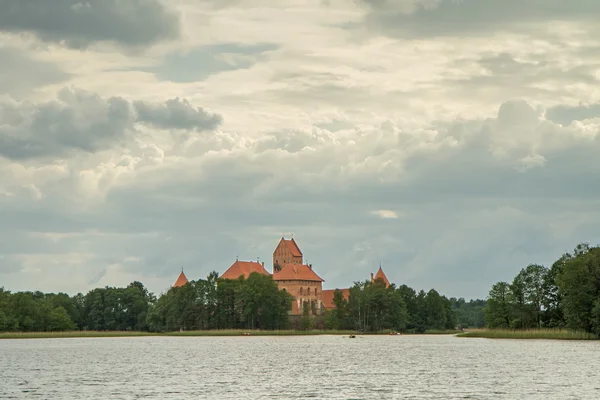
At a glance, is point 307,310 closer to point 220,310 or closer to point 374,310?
point 374,310

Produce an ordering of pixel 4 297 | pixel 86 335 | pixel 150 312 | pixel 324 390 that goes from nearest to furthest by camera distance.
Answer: pixel 324 390
pixel 4 297
pixel 86 335
pixel 150 312

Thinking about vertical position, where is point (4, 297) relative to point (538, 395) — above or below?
above

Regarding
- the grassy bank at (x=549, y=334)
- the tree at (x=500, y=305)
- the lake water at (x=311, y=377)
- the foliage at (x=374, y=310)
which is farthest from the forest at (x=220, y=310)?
the lake water at (x=311, y=377)

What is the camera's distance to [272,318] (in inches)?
5945

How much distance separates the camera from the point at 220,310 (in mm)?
150875

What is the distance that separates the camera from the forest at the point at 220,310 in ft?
469

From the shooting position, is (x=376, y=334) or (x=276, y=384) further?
(x=376, y=334)

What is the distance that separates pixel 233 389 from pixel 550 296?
72.2 meters

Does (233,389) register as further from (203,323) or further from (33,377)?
(203,323)

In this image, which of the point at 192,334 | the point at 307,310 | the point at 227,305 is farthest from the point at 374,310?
the point at 192,334

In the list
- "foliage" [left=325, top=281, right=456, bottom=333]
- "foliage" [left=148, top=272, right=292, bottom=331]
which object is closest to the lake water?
"foliage" [left=148, top=272, right=292, bottom=331]

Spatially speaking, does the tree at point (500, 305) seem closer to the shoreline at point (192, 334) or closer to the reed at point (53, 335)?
the shoreline at point (192, 334)

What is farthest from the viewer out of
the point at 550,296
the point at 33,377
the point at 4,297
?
the point at 4,297

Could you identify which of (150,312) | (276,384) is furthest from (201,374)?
(150,312)
